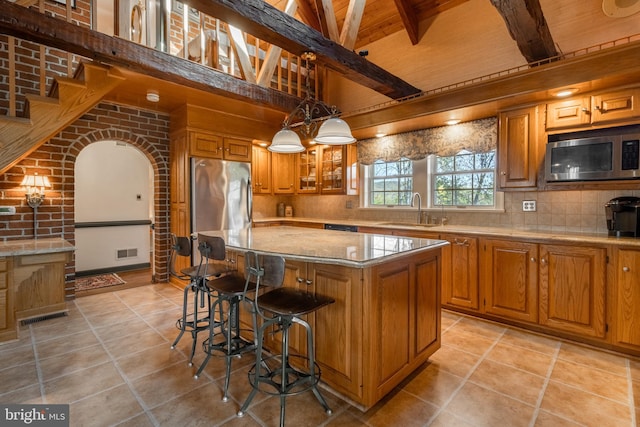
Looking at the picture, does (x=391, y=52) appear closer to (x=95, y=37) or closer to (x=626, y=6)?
(x=626, y=6)

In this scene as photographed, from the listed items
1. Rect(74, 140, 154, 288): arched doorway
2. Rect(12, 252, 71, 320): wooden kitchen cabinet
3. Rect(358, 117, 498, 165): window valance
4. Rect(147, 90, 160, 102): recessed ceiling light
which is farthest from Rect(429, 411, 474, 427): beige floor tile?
Rect(74, 140, 154, 288): arched doorway

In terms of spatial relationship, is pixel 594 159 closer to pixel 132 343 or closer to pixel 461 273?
pixel 461 273

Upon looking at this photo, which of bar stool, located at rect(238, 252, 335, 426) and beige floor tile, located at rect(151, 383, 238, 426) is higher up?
bar stool, located at rect(238, 252, 335, 426)

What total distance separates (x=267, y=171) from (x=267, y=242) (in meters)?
3.30

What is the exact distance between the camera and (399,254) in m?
1.88

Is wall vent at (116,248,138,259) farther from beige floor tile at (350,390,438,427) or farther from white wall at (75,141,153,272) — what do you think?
beige floor tile at (350,390,438,427)

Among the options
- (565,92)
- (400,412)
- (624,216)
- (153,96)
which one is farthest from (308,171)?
(400,412)

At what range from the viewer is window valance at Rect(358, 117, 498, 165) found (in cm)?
352

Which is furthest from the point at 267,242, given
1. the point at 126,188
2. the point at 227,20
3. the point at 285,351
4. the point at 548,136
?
the point at 126,188

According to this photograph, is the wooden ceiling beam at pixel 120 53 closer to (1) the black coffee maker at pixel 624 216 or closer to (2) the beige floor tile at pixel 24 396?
(2) the beige floor tile at pixel 24 396

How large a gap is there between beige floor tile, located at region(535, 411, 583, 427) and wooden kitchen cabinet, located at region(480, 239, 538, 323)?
126cm

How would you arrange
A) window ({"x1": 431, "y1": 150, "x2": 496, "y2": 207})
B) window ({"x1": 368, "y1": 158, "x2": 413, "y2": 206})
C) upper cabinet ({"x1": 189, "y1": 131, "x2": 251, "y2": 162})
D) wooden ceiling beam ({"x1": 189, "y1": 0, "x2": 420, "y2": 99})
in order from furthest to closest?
window ({"x1": 368, "y1": 158, "x2": 413, "y2": 206}) → upper cabinet ({"x1": 189, "y1": 131, "x2": 251, "y2": 162}) → window ({"x1": 431, "y1": 150, "x2": 496, "y2": 207}) → wooden ceiling beam ({"x1": 189, "y1": 0, "x2": 420, "y2": 99})

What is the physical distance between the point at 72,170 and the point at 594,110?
559 centimetres

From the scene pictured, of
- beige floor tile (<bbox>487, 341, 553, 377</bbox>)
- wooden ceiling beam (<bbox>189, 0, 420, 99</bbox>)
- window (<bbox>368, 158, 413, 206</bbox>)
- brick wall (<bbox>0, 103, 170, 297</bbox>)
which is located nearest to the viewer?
wooden ceiling beam (<bbox>189, 0, 420, 99</bbox>)
